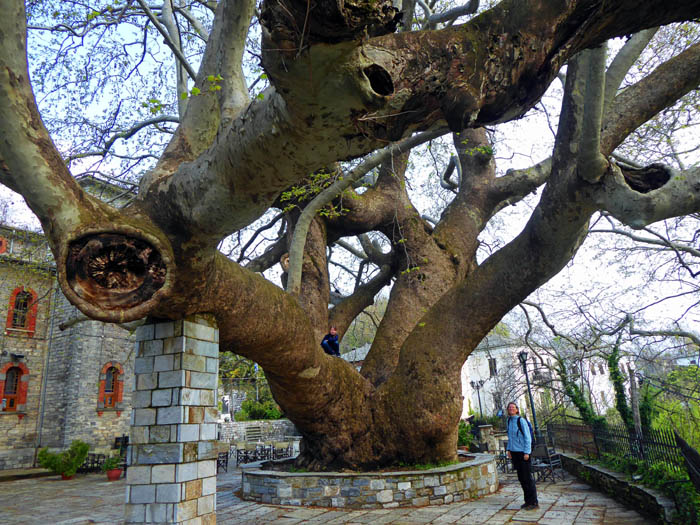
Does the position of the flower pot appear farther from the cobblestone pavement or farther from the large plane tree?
the large plane tree

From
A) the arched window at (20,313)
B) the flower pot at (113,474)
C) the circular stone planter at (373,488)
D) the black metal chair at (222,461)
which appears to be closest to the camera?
the circular stone planter at (373,488)

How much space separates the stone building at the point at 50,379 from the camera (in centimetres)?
1666

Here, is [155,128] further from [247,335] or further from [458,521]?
[458,521]

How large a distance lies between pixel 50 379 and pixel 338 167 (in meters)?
16.0

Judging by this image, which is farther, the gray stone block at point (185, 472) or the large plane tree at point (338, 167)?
the gray stone block at point (185, 472)

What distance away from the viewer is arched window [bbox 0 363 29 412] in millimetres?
16688

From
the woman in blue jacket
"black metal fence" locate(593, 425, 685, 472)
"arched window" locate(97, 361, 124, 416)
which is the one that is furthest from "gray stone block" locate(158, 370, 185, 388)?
"arched window" locate(97, 361, 124, 416)

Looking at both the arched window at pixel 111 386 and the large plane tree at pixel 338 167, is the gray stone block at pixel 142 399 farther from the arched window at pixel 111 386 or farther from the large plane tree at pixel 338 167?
the arched window at pixel 111 386

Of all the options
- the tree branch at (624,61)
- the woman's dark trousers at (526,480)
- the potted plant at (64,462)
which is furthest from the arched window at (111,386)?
the tree branch at (624,61)

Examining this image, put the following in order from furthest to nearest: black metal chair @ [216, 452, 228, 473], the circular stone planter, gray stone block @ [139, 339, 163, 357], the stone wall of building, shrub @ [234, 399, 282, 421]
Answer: shrub @ [234, 399, 282, 421], the stone wall of building, black metal chair @ [216, 452, 228, 473], the circular stone planter, gray stone block @ [139, 339, 163, 357]

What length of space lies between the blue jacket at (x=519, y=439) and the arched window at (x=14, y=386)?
17794mm

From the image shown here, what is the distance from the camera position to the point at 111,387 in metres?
18.5

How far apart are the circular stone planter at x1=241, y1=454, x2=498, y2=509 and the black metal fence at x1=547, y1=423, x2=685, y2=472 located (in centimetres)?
251

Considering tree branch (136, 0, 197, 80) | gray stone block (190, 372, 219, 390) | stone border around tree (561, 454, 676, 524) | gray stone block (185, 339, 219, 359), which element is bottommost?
stone border around tree (561, 454, 676, 524)
